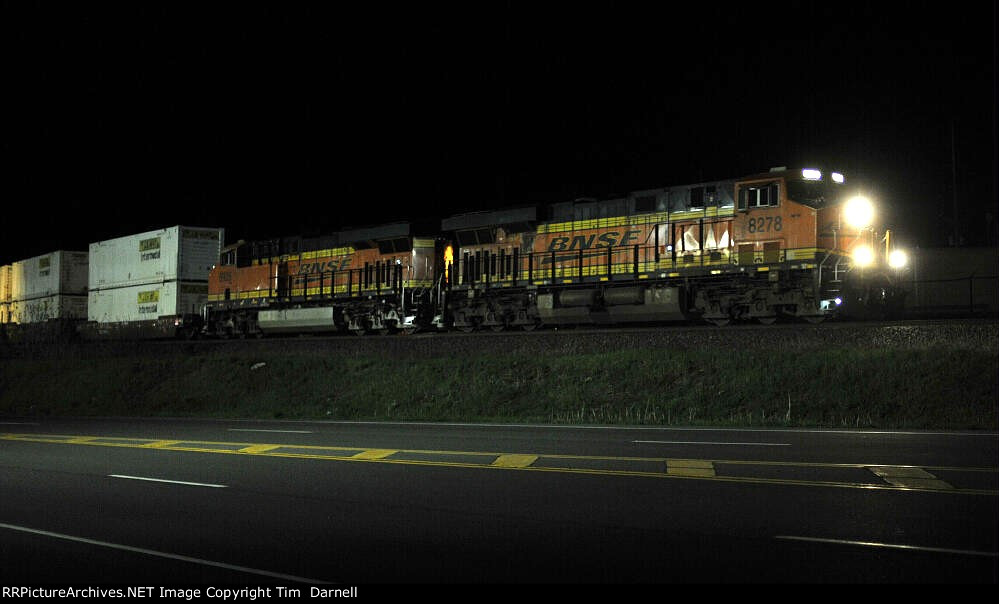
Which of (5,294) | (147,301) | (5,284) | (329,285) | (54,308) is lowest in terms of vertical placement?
(54,308)

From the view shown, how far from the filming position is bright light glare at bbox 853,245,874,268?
67.3ft

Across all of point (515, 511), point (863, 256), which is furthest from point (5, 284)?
point (515, 511)

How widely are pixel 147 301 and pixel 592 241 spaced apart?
68.9 feet

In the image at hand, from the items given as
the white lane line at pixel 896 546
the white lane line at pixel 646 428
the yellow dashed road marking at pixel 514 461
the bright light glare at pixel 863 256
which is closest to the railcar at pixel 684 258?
the bright light glare at pixel 863 256

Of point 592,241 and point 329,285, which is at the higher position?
point 592,241

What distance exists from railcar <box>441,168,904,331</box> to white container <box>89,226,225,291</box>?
45.4 ft

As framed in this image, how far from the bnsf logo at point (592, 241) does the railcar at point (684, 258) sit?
0.10ft

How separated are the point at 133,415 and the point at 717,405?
1722 cm

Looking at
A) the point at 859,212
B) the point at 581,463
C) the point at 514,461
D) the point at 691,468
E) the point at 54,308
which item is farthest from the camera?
the point at 54,308

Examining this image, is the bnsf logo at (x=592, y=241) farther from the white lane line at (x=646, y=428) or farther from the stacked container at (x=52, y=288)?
Answer: the stacked container at (x=52, y=288)

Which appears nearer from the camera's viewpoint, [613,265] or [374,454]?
[374,454]

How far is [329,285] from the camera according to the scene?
3020cm

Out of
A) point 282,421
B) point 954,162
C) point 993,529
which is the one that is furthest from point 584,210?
point 954,162

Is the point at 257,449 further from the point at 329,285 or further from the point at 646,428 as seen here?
the point at 329,285
